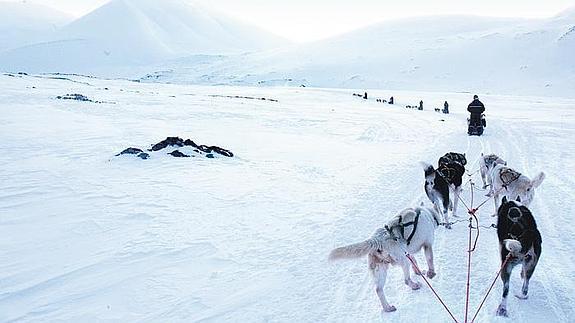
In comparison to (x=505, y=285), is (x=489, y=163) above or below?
above

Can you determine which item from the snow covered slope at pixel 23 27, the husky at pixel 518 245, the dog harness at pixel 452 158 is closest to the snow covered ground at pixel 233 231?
the husky at pixel 518 245

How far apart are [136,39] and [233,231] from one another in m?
151

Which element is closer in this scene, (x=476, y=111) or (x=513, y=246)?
(x=513, y=246)

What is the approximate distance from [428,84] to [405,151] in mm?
53946

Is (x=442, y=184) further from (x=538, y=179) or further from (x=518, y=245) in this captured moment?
(x=518, y=245)

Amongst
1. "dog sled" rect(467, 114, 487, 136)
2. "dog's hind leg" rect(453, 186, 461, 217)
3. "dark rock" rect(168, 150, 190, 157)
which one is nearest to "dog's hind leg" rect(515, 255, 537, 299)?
"dog's hind leg" rect(453, 186, 461, 217)

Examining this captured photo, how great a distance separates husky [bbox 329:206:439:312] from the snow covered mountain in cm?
12764

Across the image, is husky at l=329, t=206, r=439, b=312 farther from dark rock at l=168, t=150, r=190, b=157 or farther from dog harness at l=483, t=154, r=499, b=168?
dark rock at l=168, t=150, r=190, b=157

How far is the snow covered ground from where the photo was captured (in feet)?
13.8

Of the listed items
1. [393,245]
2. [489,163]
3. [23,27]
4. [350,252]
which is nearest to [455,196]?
[489,163]

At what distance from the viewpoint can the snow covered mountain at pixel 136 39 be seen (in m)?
126

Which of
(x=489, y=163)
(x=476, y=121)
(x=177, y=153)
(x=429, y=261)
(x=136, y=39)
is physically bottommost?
(x=429, y=261)

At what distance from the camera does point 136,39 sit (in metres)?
143

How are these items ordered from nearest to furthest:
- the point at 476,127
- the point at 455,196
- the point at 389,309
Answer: the point at 389,309 < the point at 455,196 < the point at 476,127
